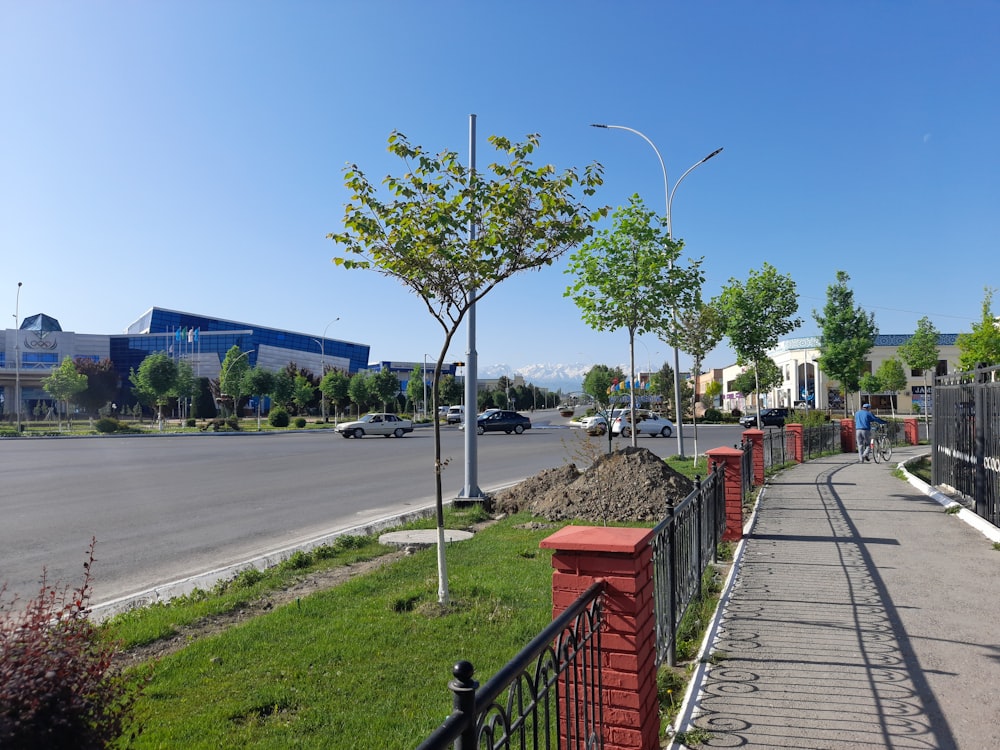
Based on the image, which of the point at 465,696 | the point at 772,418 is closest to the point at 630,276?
the point at 465,696

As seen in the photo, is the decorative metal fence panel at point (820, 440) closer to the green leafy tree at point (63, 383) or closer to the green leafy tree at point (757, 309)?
the green leafy tree at point (757, 309)

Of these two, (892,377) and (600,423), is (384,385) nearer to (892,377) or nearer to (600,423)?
(600,423)

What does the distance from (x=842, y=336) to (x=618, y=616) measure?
131 ft

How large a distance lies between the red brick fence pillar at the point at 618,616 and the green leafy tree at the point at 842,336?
128 ft

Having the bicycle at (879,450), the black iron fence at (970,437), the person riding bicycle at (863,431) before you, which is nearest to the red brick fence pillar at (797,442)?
the person riding bicycle at (863,431)

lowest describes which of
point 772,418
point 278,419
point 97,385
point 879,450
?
point 879,450

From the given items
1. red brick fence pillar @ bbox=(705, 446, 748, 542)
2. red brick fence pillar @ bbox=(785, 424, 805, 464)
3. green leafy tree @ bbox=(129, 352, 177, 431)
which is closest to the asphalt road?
red brick fence pillar @ bbox=(705, 446, 748, 542)

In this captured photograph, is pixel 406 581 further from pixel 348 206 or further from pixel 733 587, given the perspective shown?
pixel 348 206

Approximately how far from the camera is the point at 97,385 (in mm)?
80062

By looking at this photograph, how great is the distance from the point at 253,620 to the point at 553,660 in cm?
385

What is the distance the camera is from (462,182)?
251 inches

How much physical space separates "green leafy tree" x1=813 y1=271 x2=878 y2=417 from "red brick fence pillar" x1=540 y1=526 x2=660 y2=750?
39.0 meters

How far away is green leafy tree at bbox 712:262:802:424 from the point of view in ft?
79.5

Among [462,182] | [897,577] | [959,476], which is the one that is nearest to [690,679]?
[897,577]
